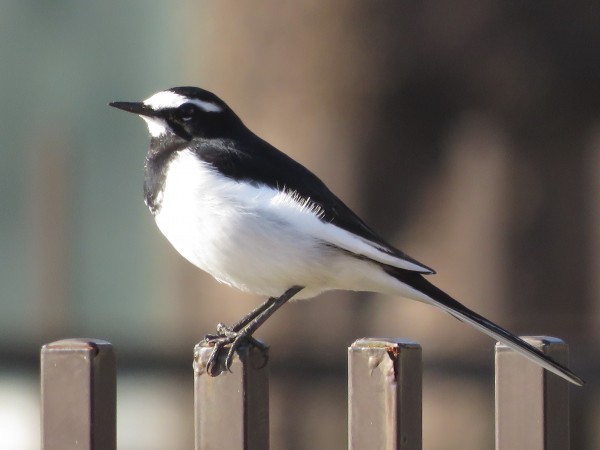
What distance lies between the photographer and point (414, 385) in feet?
9.23

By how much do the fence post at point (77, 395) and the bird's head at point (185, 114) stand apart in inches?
54.5

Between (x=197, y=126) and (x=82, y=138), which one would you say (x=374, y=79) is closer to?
(x=82, y=138)

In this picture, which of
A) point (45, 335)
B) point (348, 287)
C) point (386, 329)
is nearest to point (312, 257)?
point (348, 287)

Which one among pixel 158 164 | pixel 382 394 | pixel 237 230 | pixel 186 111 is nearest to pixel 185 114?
pixel 186 111

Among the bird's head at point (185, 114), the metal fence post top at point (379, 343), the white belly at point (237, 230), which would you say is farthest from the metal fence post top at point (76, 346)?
the bird's head at point (185, 114)

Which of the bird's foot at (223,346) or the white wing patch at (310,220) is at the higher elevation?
the white wing patch at (310,220)

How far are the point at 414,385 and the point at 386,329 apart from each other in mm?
3949

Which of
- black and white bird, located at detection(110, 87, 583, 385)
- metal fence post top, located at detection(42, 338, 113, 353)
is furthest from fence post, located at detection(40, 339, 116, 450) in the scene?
black and white bird, located at detection(110, 87, 583, 385)

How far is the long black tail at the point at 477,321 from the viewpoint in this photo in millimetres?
2834

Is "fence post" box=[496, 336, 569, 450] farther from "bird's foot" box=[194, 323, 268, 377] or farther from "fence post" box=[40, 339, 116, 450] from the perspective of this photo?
"fence post" box=[40, 339, 116, 450]

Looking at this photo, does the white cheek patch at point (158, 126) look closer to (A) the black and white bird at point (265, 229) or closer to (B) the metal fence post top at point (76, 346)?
(A) the black and white bird at point (265, 229)

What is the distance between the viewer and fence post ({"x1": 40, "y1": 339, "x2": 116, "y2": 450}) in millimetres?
2807

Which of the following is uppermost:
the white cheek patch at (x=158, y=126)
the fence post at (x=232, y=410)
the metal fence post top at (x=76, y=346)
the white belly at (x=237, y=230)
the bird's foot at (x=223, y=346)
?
the white cheek patch at (x=158, y=126)

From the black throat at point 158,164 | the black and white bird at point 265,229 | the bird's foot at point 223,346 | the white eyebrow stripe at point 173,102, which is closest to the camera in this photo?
the bird's foot at point 223,346
